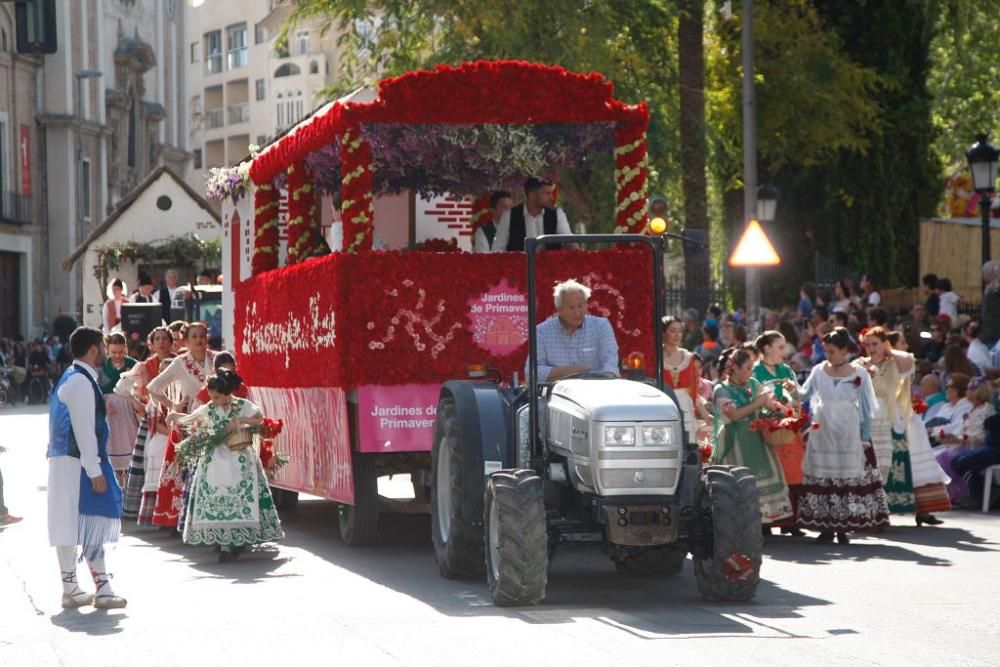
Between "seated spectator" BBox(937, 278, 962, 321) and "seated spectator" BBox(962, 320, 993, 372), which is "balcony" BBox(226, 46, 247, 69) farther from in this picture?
"seated spectator" BBox(962, 320, 993, 372)

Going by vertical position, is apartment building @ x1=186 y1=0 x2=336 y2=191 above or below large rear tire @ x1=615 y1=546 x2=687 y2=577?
above

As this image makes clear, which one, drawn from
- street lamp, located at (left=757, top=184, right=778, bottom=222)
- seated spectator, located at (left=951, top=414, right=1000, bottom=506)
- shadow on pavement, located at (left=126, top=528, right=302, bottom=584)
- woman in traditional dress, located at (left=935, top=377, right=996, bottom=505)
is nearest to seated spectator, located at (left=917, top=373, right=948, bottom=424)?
woman in traditional dress, located at (left=935, top=377, right=996, bottom=505)

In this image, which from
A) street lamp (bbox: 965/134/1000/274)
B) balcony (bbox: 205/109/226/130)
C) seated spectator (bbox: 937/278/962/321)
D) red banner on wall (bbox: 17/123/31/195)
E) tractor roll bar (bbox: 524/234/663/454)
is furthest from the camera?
balcony (bbox: 205/109/226/130)

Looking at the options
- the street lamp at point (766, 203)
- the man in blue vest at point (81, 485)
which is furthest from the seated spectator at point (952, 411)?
the street lamp at point (766, 203)

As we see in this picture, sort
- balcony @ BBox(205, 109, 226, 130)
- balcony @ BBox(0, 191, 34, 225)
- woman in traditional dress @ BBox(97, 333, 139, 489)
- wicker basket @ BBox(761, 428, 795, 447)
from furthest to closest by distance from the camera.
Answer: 1. balcony @ BBox(205, 109, 226, 130)
2. balcony @ BBox(0, 191, 34, 225)
3. woman in traditional dress @ BBox(97, 333, 139, 489)
4. wicker basket @ BBox(761, 428, 795, 447)

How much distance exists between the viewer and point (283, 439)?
17734mm

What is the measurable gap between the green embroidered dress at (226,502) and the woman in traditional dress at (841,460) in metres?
4.48

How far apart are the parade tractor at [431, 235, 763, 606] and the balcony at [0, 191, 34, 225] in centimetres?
5561

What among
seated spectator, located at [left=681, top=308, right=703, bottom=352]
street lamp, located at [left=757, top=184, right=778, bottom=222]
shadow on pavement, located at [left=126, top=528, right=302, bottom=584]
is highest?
street lamp, located at [left=757, top=184, right=778, bottom=222]

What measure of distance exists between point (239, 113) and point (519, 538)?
10183 centimetres

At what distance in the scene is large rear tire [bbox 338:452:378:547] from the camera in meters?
15.4

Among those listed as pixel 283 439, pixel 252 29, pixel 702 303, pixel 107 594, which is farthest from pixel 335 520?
pixel 252 29

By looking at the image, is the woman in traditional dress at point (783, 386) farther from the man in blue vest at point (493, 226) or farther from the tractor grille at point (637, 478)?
the tractor grille at point (637, 478)

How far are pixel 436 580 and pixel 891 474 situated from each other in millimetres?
5970
